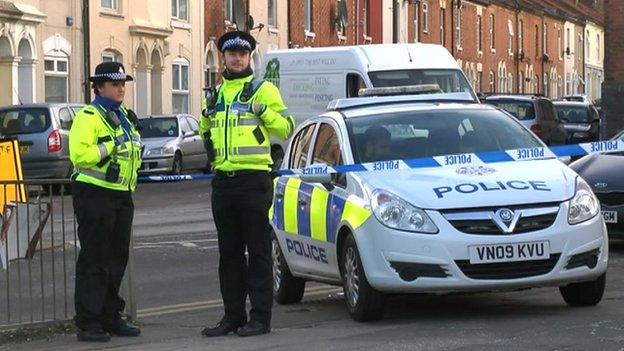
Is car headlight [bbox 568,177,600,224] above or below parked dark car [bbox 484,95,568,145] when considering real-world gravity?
below

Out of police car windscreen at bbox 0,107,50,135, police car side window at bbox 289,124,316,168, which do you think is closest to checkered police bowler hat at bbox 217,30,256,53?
police car side window at bbox 289,124,316,168

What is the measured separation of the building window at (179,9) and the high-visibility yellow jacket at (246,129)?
116 feet

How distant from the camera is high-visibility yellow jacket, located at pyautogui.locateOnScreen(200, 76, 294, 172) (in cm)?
945

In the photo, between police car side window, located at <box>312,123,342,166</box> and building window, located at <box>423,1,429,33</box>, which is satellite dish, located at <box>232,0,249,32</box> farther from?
police car side window, located at <box>312,123,342,166</box>

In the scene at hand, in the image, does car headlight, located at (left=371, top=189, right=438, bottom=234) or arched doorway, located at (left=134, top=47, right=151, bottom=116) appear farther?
arched doorway, located at (left=134, top=47, right=151, bottom=116)

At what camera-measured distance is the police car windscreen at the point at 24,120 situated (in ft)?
92.2

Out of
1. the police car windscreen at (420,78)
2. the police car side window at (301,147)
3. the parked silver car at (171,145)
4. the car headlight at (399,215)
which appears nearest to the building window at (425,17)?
the parked silver car at (171,145)

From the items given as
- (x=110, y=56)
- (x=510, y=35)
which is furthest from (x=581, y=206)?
(x=510, y=35)

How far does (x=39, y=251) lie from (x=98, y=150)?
1.33m

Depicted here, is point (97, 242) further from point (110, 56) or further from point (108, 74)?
point (110, 56)

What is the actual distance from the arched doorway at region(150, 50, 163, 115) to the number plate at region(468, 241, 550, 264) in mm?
34239

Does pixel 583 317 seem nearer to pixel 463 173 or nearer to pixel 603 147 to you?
pixel 463 173

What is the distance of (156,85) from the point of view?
43594mm

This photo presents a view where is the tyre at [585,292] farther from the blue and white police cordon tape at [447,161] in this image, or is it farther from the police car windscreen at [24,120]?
the police car windscreen at [24,120]
